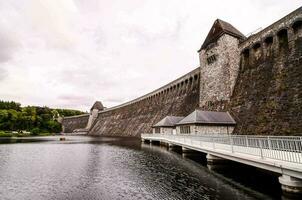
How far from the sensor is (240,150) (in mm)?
13883

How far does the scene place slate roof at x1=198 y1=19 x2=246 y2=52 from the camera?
33397mm

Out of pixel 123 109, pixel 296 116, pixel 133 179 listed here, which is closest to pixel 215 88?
pixel 296 116

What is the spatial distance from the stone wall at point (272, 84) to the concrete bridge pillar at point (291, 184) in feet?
31.2

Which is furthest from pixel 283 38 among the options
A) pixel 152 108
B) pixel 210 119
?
pixel 152 108

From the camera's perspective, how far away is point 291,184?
916cm

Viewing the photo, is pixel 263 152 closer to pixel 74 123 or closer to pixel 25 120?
pixel 25 120

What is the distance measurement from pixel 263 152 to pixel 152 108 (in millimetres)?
55994

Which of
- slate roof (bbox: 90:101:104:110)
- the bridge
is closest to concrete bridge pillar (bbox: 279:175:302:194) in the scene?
the bridge

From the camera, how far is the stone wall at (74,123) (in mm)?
122188

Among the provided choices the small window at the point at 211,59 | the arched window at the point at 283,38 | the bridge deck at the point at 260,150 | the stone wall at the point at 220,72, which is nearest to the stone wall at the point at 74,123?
the stone wall at the point at 220,72

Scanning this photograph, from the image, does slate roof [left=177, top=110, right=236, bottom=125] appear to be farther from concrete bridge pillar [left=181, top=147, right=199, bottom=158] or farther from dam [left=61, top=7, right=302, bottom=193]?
concrete bridge pillar [left=181, top=147, right=199, bottom=158]

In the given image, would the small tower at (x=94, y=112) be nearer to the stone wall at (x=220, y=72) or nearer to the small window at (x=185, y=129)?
the stone wall at (x=220, y=72)

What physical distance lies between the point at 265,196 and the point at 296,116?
458 inches

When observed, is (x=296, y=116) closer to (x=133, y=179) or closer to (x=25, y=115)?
(x=133, y=179)
